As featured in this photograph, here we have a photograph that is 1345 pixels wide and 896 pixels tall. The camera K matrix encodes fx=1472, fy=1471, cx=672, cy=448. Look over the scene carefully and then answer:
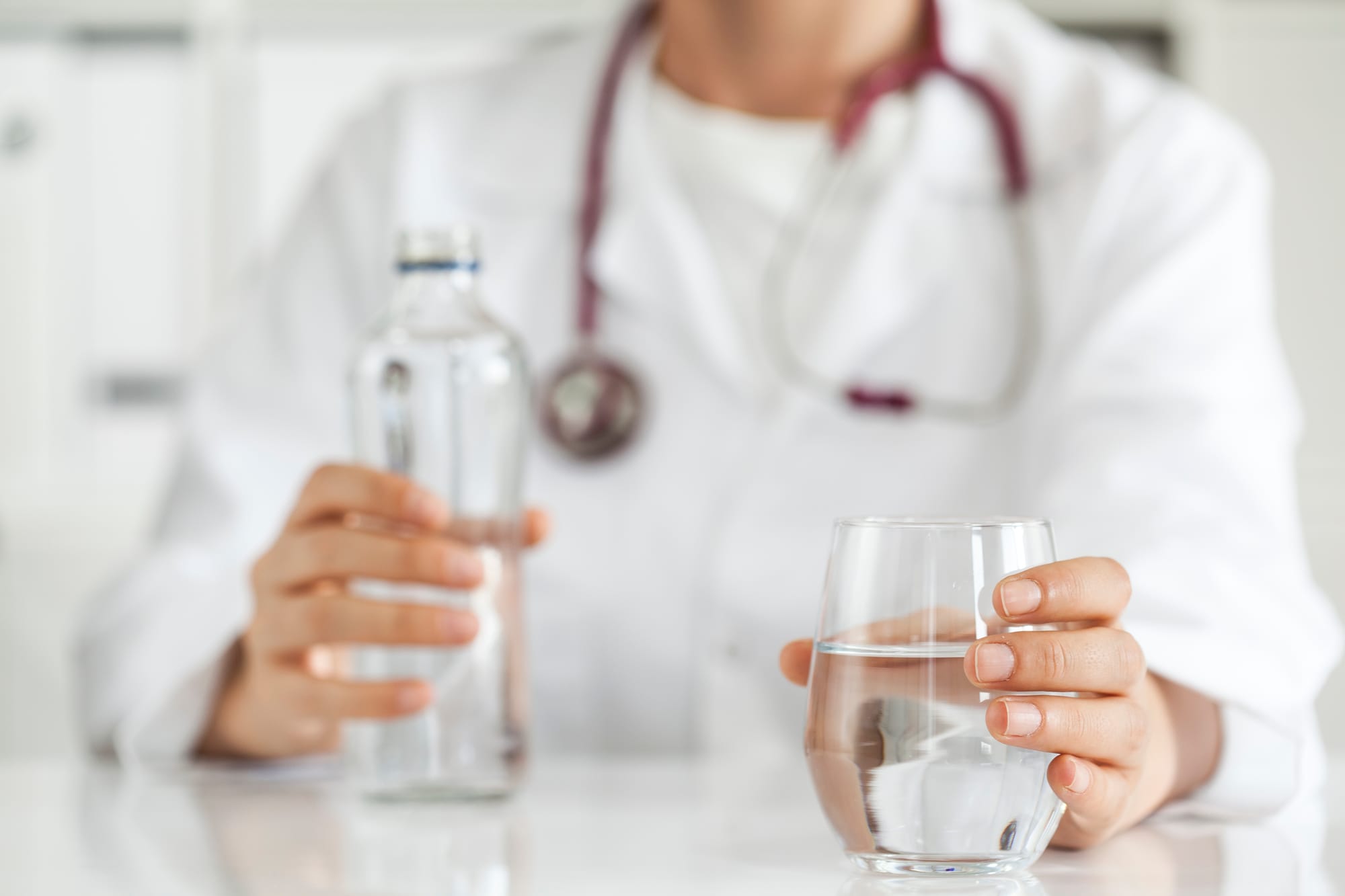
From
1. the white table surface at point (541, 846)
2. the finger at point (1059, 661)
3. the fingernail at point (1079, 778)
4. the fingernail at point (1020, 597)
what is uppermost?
the fingernail at point (1020, 597)

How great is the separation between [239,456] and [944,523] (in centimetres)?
73

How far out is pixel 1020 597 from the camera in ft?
1.59

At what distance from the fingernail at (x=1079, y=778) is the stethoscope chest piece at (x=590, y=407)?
61 centimetres

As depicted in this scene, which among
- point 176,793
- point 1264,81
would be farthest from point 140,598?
point 1264,81

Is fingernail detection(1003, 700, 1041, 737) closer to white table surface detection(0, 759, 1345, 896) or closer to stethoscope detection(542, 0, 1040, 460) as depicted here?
white table surface detection(0, 759, 1345, 896)

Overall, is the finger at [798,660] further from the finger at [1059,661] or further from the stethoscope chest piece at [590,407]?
the stethoscope chest piece at [590,407]

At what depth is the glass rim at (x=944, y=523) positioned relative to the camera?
1.61 ft

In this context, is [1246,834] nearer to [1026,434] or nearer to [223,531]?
[1026,434]

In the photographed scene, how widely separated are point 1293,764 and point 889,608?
34 centimetres

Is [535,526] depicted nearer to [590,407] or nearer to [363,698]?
[363,698]

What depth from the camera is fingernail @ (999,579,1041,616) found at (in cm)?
48

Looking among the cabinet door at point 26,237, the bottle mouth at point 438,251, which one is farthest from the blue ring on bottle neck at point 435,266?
the cabinet door at point 26,237

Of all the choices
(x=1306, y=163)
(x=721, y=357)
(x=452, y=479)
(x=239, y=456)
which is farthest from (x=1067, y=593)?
(x=1306, y=163)

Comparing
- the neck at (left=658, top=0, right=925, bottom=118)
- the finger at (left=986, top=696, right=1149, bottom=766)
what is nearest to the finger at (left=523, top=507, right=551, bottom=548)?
the finger at (left=986, top=696, right=1149, bottom=766)
